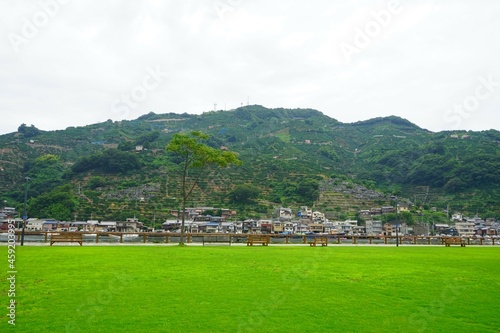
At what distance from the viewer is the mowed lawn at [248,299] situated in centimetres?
720

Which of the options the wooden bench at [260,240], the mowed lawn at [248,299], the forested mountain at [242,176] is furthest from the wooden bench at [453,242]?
the forested mountain at [242,176]

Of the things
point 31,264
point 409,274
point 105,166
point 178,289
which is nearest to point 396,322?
point 178,289

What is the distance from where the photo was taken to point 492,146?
112m

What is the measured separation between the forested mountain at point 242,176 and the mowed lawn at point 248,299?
60.8m

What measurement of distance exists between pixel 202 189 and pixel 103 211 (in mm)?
24722

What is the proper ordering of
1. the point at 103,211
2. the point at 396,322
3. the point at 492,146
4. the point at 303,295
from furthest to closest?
the point at 492,146 < the point at 103,211 < the point at 303,295 < the point at 396,322

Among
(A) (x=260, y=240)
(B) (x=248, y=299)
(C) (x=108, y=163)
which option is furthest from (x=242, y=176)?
(B) (x=248, y=299)

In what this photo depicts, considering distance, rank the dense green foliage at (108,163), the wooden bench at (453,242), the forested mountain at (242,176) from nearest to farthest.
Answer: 1. the wooden bench at (453,242)
2. the forested mountain at (242,176)
3. the dense green foliage at (108,163)

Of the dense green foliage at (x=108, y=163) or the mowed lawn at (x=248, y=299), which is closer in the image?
the mowed lawn at (x=248, y=299)

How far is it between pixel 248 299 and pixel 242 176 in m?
89.1

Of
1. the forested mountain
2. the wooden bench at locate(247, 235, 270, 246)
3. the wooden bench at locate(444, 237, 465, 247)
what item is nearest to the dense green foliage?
the forested mountain

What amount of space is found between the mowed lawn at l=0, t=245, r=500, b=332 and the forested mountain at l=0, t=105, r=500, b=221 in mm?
60788

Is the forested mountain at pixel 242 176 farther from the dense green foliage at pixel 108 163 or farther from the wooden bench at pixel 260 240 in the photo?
the wooden bench at pixel 260 240

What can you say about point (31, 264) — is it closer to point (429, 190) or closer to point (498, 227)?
point (498, 227)
